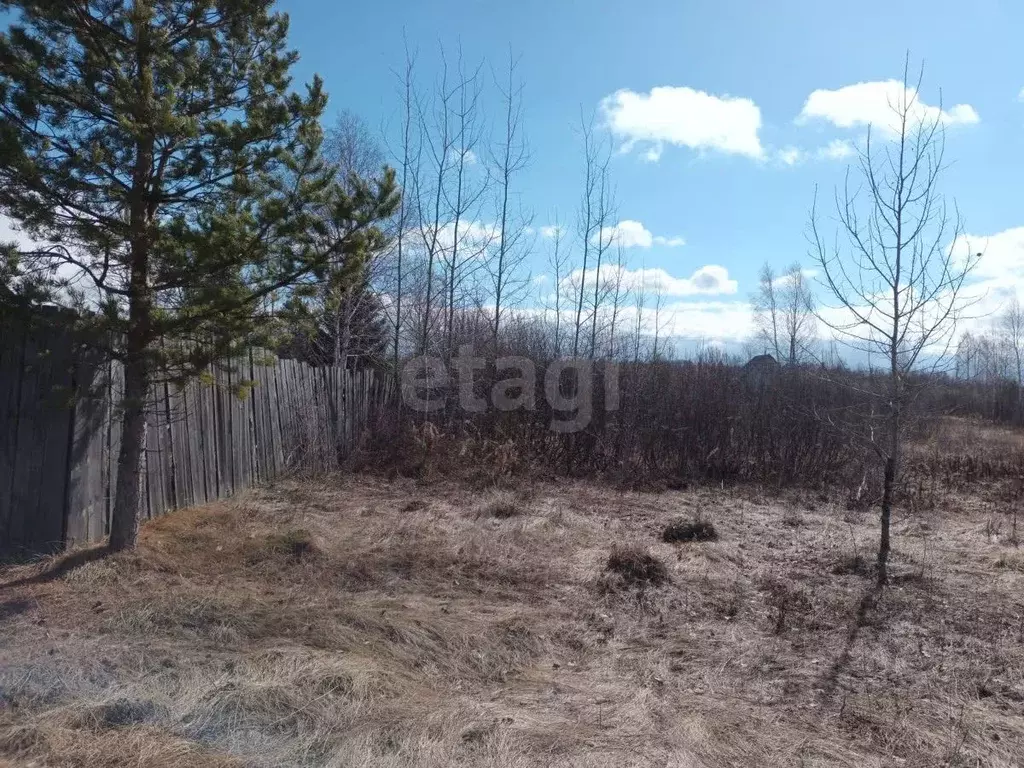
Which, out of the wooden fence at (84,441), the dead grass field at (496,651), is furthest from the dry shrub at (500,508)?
the wooden fence at (84,441)

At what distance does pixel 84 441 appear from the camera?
19.0 ft

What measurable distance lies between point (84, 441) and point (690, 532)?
556cm

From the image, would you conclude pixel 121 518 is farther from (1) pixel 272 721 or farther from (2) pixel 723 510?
(2) pixel 723 510

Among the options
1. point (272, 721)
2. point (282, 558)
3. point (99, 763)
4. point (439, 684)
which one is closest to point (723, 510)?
point (282, 558)

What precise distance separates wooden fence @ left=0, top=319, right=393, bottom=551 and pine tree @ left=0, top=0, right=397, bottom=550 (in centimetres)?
30

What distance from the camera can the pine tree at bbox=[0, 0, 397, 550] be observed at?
497 cm

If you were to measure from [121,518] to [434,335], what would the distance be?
30.2ft

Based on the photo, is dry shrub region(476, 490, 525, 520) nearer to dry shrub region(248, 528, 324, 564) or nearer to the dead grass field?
the dead grass field

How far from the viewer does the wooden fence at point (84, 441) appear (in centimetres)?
550

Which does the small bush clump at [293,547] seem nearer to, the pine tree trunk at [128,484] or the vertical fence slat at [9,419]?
the pine tree trunk at [128,484]

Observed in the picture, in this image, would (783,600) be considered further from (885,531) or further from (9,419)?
(9,419)

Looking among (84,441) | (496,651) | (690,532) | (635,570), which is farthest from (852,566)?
(84,441)

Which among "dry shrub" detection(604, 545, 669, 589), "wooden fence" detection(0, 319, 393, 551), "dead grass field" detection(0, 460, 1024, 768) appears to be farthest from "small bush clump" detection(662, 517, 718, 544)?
A: "wooden fence" detection(0, 319, 393, 551)

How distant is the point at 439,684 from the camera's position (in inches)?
165
